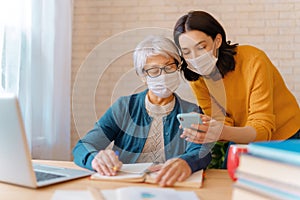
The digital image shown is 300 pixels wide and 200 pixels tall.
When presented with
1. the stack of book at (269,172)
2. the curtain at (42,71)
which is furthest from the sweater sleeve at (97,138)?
the curtain at (42,71)

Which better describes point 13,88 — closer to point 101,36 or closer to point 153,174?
point 101,36

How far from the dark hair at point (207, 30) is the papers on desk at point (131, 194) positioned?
669mm

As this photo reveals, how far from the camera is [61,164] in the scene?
58.3 inches

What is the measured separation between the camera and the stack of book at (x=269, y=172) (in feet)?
2.07

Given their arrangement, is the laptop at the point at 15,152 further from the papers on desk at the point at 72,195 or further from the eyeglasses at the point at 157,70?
the eyeglasses at the point at 157,70

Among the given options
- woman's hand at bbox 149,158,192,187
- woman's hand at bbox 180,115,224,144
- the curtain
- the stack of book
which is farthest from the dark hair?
the curtain

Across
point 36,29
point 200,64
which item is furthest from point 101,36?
point 200,64

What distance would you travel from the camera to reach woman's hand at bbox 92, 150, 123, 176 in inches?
49.4

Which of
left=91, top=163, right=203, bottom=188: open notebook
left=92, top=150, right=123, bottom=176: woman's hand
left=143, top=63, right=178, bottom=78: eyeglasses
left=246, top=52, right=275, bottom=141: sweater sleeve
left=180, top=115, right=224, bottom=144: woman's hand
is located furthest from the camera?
left=246, top=52, right=275, bottom=141: sweater sleeve

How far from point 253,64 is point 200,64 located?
23cm

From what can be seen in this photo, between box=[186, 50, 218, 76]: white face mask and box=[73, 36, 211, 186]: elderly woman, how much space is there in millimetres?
101

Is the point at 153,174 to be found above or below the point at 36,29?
below

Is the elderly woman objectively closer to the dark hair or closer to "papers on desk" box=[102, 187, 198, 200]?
the dark hair

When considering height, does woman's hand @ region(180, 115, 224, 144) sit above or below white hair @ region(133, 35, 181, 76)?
below
